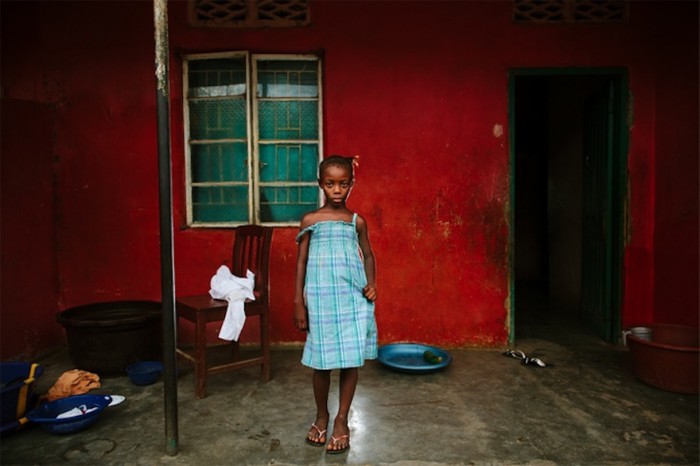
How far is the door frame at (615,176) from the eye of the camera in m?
4.28

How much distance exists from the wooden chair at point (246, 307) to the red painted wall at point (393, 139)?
54 cm

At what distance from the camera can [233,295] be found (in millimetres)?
3416

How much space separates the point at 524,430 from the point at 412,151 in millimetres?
2427

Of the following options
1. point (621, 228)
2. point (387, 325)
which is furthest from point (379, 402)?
point (621, 228)

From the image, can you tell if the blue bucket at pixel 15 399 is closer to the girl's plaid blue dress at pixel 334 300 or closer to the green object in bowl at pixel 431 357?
the girl's plaid blue dress at pixel 334 300

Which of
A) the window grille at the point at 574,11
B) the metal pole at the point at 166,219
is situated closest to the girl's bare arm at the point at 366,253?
the metal pole at the point at 166,219

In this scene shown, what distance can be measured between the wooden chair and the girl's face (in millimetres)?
1236

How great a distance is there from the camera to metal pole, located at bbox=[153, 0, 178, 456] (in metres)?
2.46

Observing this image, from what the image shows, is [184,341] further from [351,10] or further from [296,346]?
[351,10]

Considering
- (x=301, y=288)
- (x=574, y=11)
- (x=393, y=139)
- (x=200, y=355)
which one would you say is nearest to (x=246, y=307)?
(x=200, y=355)

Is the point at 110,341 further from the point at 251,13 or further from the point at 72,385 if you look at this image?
the point at 251,13

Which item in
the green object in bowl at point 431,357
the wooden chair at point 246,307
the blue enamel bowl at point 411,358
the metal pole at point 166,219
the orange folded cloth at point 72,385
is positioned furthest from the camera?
the green object in bowl at point 431,357

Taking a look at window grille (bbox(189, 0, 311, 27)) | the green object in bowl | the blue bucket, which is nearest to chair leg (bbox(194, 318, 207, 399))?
the blue bucket

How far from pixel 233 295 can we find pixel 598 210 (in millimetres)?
3579
